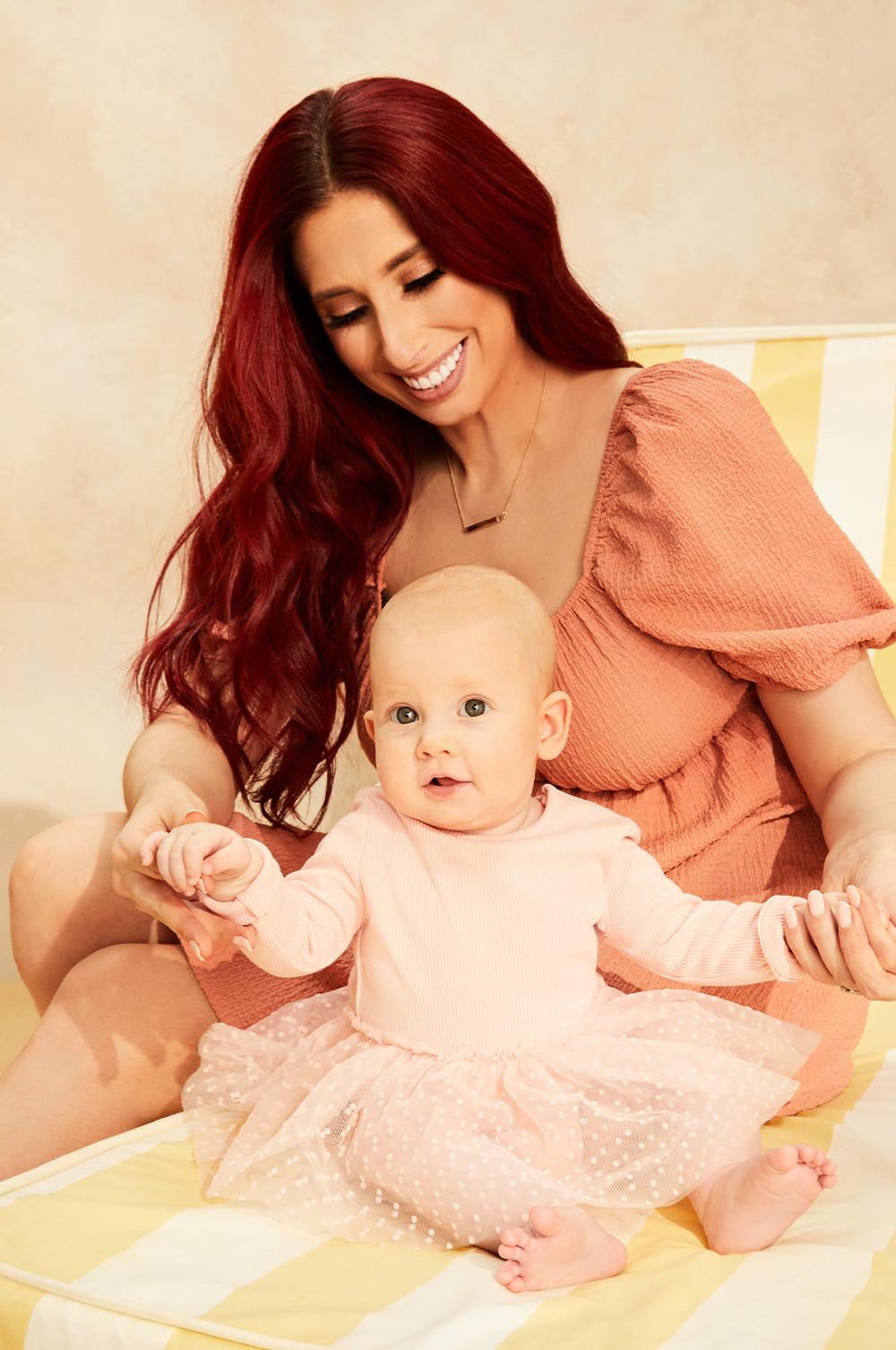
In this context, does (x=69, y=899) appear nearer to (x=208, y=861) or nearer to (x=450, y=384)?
(x=208, y=861)

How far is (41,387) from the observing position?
2.88m

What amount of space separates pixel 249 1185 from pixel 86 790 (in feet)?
5.78

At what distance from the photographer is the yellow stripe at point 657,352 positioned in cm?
223

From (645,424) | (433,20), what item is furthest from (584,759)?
(433,20)

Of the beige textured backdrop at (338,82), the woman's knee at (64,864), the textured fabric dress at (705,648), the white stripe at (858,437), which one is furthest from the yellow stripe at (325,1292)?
the beige textured backdrop at (338,82)

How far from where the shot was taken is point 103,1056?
4.78ft

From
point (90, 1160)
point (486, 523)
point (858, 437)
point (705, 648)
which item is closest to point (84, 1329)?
point (90, 1160)

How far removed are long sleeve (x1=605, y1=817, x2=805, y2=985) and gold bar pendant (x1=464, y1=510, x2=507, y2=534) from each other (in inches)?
18.2

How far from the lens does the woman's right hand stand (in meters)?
1.24

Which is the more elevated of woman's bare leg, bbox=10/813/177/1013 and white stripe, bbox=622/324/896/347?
white stripe, bbox=622/324/896/347

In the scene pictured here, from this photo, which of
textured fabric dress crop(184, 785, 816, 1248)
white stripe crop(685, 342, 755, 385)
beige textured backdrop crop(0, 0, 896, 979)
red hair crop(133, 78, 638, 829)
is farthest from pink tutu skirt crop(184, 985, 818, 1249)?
beige textured backdrop crop(0, 0, 896, 979)

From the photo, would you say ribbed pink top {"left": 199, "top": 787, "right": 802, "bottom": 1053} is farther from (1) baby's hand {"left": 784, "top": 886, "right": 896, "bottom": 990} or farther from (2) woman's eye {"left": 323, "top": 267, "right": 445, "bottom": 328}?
(2) woman's eye {"left": 323, "top": 267, "right": 445, "bottom": 328}

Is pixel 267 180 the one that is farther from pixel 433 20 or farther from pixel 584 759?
pixel 433 20

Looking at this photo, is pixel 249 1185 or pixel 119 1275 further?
pixel 249 1185
